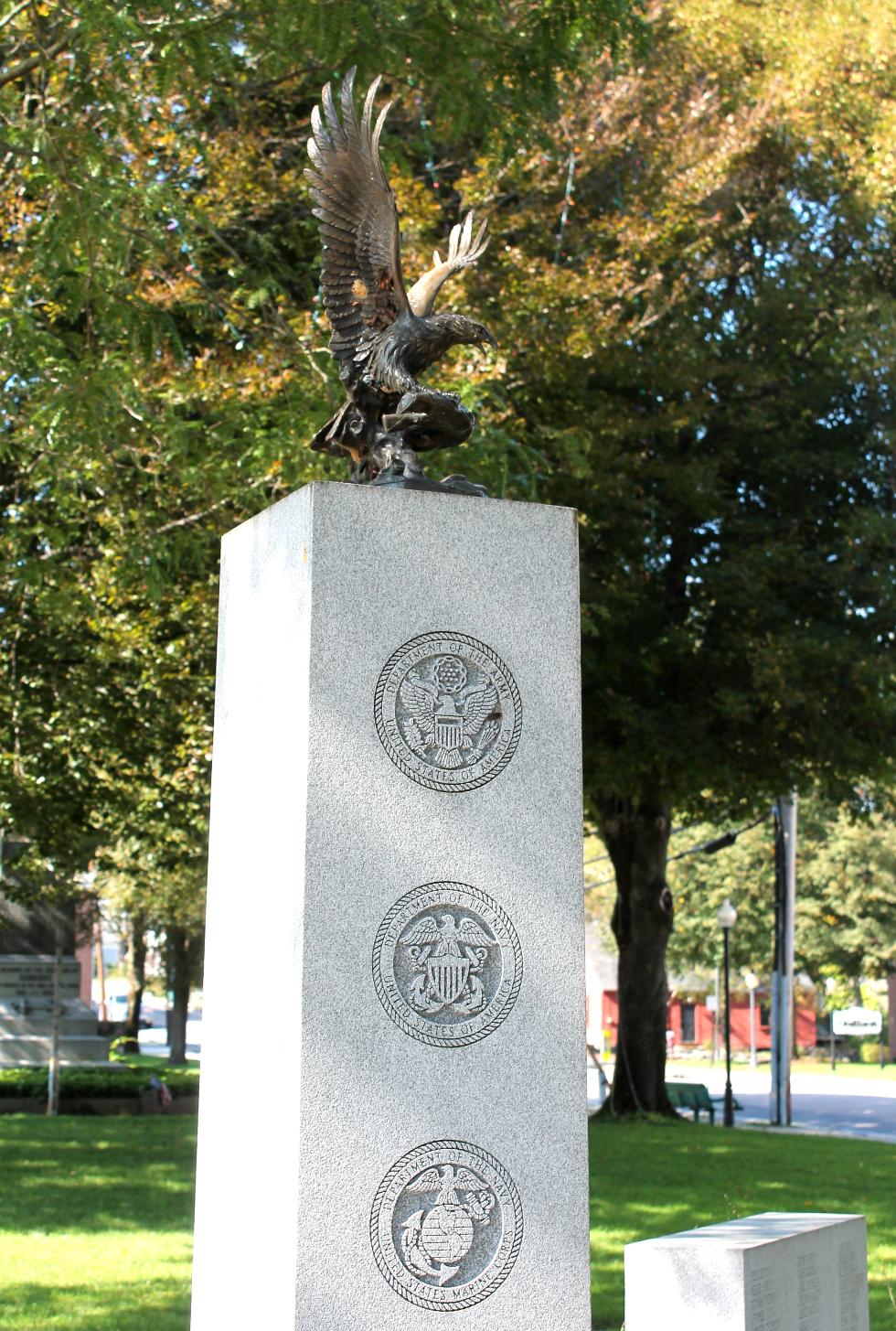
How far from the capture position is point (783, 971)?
26.6m

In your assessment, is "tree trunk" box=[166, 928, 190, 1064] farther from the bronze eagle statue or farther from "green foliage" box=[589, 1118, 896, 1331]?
the bronze eagle statue

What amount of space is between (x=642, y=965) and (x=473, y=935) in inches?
722

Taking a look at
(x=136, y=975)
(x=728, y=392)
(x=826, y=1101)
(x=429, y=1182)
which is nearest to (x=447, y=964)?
(x=429, y=1182)

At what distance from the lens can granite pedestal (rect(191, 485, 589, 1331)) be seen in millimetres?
5230

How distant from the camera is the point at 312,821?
534 centimetres

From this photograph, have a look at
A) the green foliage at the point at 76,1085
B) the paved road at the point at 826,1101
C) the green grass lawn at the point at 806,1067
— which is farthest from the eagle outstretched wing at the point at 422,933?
the green grass lawn at the point at 806,1067

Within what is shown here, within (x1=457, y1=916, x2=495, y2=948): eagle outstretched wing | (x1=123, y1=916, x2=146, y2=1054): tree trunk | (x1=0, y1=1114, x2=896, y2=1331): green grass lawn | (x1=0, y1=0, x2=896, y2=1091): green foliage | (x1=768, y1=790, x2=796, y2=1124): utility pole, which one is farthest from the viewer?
(x1=123, y1=916, x2=146, y2=1054): tree trunk

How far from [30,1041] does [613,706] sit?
1303 cm

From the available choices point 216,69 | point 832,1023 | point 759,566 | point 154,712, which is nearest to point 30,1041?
Result: point 154,712

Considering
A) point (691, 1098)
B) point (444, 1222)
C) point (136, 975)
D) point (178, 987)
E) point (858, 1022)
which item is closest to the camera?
point (444, 1222)

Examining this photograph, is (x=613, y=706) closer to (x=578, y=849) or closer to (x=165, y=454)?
(x=165, y=454)

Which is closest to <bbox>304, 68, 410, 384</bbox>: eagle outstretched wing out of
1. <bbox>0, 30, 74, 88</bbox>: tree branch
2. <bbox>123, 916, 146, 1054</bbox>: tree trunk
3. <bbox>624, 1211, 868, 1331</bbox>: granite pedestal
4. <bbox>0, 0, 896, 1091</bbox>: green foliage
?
<bbox>0, 0, 896, 1091</bbox>: green foliage

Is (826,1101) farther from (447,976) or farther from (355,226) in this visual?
(355,226)

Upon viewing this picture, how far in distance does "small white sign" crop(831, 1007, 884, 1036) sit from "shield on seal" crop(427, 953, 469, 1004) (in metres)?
54.2
